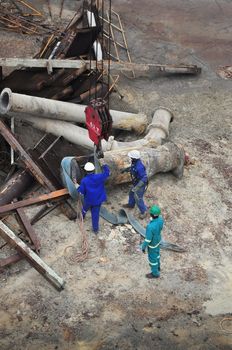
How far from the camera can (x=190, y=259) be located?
8977 mm

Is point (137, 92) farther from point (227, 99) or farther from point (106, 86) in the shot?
point (227, 99)

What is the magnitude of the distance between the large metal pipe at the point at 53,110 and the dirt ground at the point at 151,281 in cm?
105

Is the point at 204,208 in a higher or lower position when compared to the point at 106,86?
lower

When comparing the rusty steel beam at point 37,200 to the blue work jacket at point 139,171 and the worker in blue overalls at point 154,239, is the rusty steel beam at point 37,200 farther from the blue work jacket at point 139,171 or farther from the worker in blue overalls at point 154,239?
the worker in blue overalls at point 154,239

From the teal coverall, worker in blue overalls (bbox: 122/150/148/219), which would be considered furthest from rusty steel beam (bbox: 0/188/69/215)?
the teal coverall

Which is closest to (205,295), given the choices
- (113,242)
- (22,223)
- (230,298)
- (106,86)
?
(230,298)

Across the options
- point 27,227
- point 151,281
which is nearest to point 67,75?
point 27,227

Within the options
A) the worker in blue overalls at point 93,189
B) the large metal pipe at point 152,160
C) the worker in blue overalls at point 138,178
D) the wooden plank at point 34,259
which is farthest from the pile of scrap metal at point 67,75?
the wooden plank at point 34,259

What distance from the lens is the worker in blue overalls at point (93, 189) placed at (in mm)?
8727

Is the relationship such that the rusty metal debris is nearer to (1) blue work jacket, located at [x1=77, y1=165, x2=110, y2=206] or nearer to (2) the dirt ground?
(2) the dirt ground

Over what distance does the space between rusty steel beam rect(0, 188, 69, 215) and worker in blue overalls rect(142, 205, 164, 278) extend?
2.16 meters

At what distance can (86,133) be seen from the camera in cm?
1087

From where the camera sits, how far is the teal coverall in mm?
7945

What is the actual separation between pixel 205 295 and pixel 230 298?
424mm
